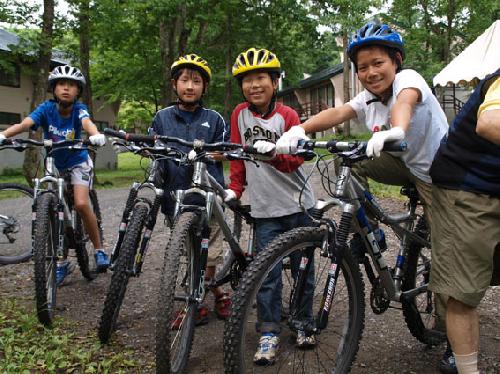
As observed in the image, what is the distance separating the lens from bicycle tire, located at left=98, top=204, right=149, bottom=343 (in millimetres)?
3252

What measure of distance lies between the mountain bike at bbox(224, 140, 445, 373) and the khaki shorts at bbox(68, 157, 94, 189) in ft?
8.18

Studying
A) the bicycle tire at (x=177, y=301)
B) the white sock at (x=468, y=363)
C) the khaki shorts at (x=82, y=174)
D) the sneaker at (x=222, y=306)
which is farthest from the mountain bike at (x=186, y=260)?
the khaki shorts at (x=82, y=174)

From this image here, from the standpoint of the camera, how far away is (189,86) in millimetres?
3916

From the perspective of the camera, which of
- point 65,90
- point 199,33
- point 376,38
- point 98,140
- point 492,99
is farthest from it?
point 199,33

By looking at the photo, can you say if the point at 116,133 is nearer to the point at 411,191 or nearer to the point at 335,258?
the point at 335,258

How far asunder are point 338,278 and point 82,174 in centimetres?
317

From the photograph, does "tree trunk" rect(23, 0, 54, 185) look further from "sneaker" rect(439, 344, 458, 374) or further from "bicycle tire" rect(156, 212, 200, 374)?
"sneaker" rect(439, 344, 458, 374)

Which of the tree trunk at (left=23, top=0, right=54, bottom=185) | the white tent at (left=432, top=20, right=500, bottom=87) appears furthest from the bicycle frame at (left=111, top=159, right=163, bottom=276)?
the tree trunk at (left=23, top=0, right=54, bottom=185)

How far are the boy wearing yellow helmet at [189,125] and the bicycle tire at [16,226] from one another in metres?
2.76

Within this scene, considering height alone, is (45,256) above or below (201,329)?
above

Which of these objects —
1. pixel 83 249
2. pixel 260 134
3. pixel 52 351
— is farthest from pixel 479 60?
pixel 52 351

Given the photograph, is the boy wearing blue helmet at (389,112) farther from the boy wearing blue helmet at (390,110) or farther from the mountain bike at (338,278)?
the mountain bike at (338,278)

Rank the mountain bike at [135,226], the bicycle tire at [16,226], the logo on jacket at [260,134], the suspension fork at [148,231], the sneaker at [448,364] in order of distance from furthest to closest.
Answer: the bicycle tire at [16,226] < the logo on jacket at [260,134] < the suspension fork at [148,231] < the mountain bike at [135,226] < the sneaker at [448,364]

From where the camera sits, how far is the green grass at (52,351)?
3.13m
